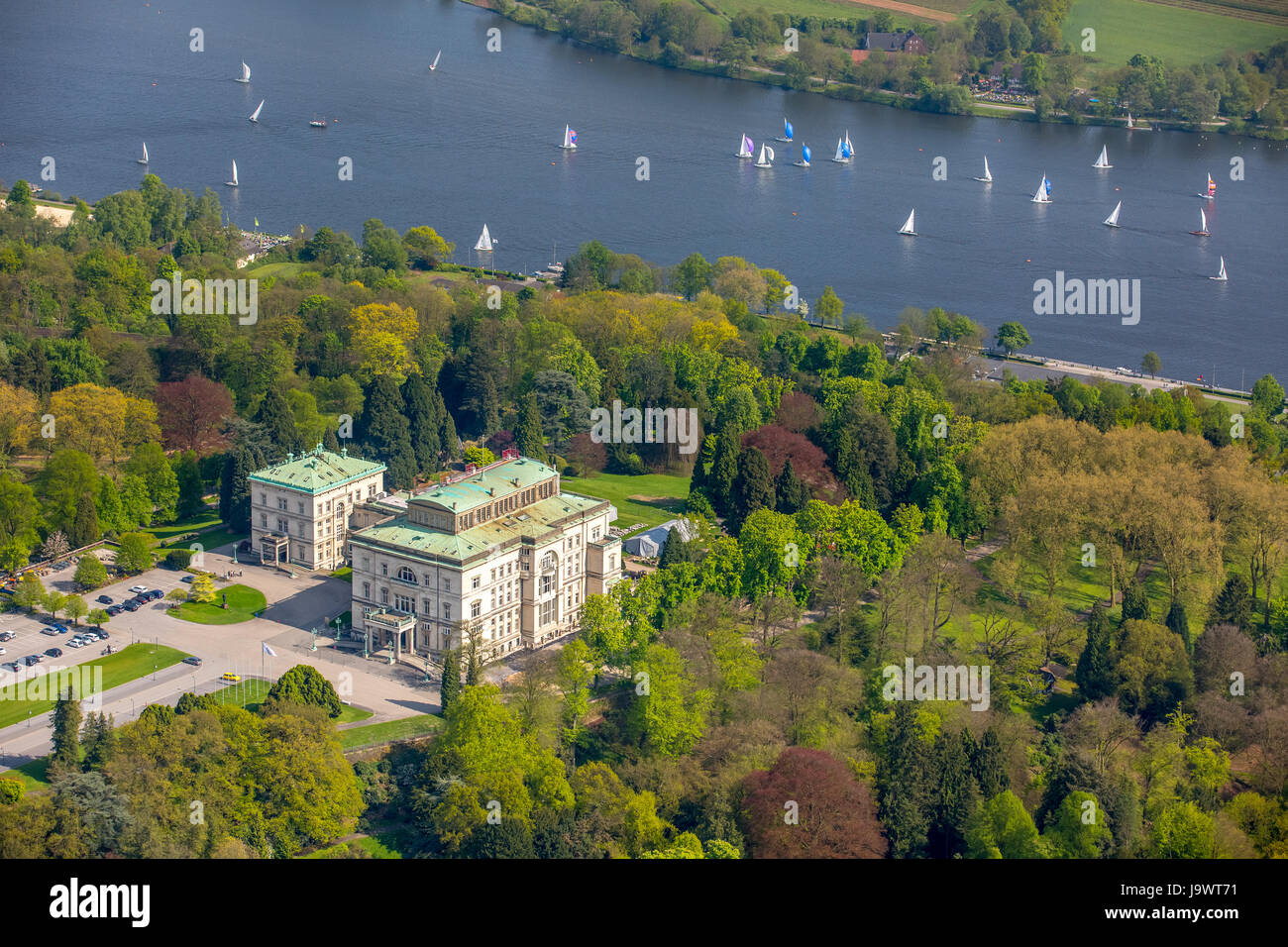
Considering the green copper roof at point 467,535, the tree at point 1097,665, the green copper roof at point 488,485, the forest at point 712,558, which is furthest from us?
the green copper roof at point 488,485

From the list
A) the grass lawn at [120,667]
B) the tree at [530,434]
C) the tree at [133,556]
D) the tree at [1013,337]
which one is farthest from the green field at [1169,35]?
the grass lawn at [120,667]

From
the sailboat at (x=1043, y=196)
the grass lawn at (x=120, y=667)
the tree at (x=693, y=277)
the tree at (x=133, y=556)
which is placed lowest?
the grass lawn at (x=120, y=667)

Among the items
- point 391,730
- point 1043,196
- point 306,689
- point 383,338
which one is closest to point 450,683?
point 391,730

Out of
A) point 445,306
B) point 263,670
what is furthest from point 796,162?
point 263,670

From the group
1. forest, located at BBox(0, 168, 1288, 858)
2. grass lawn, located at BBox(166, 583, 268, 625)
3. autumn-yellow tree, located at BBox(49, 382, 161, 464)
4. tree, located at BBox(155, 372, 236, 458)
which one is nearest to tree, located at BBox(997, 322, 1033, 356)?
forest, located at BBox(0, 168, 1288, 858)

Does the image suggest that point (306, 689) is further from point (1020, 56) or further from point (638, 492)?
point (1020, 56)

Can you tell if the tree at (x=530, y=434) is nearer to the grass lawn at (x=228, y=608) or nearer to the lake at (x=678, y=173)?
the grass lawn at (x=228, y=608)

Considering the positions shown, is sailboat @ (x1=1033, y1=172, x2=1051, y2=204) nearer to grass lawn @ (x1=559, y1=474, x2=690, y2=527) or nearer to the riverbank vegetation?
the riverbank vegetation
